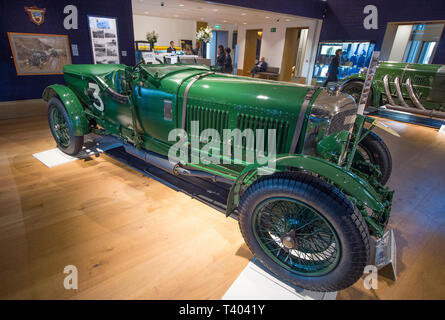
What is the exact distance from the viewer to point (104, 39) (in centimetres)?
651

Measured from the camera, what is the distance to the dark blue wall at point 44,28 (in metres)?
5.27

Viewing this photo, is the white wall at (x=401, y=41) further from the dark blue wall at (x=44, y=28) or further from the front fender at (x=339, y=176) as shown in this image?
the front fender at (x=339, y=176)

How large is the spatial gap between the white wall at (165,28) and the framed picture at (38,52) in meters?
9.09

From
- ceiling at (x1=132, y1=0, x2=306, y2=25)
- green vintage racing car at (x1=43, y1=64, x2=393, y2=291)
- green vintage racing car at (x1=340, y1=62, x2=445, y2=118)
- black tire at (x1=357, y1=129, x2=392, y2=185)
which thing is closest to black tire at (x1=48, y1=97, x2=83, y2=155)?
green vintage racing car at (x1=43, y1=64, x2=393, y2=291)

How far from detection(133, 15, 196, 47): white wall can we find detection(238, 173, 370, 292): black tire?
15.0m

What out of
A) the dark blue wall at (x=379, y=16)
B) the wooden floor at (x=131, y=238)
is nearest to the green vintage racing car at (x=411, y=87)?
the dark blue wall at (x=379, y=16)

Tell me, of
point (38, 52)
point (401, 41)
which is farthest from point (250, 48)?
point (38, 52)

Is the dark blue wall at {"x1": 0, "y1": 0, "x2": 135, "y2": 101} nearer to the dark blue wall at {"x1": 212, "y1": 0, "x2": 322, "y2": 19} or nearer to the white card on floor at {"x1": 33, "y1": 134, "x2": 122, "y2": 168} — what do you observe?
the white card on floor at {"x1": 33, "y1": 134, "x2": 122, "y2": 168}

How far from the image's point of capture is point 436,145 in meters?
5.29
